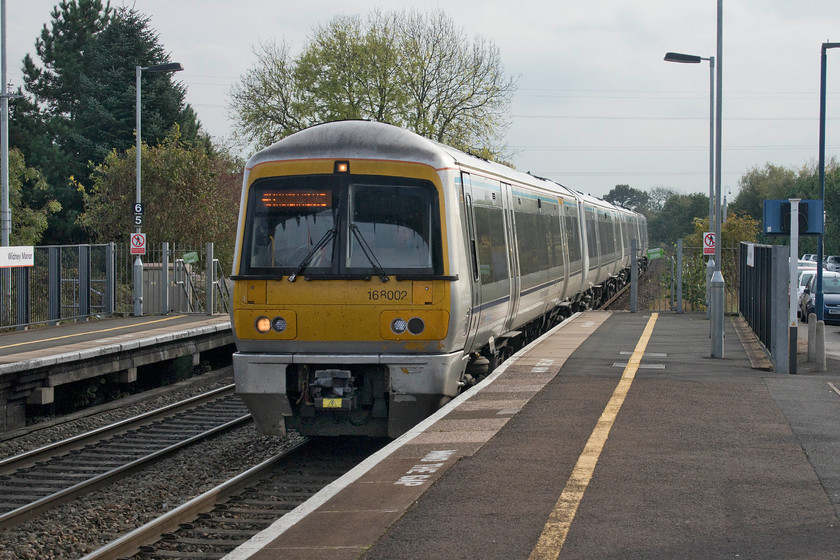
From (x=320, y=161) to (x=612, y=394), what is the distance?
3830 millimetres

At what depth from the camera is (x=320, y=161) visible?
973cm

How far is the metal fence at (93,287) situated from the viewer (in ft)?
65.0

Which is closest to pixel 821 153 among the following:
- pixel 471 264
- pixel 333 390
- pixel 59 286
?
pixel 59 286

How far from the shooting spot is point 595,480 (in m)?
6.70

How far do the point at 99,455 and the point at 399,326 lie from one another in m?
4.07

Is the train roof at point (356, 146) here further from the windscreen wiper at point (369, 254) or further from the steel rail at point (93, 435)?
the steel rail at point (93, 435)

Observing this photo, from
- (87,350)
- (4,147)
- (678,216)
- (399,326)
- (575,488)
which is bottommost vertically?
(575,488)

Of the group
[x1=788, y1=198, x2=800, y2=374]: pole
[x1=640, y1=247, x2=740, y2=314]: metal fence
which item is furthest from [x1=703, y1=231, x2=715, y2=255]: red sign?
[x1=788, y1=198, x2=800, y2=374]: pole

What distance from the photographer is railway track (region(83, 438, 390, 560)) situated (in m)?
7.15

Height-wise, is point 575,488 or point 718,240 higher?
point 718,240

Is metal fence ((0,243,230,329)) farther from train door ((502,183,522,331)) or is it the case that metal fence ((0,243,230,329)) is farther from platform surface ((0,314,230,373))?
train door ((502,183,522,331))

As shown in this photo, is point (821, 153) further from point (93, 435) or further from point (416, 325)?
point (93, 435)

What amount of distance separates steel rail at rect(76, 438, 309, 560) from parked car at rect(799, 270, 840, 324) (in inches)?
871

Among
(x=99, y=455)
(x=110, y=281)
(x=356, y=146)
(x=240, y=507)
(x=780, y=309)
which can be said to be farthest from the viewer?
(x=110, y=281)
